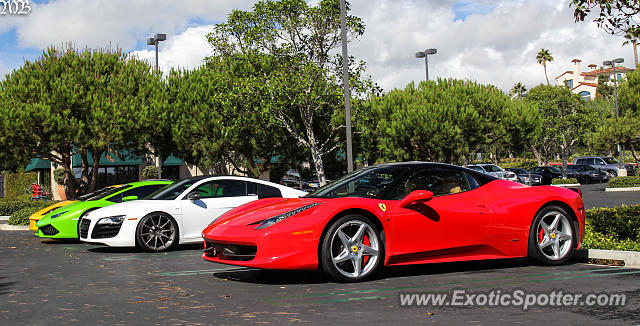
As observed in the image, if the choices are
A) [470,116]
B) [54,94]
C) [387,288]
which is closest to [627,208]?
[387,288]

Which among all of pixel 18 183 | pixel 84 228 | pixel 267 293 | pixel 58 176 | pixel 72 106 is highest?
pixel 72 106

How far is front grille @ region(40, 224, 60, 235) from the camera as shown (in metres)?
12.7

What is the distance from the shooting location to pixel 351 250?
673cm

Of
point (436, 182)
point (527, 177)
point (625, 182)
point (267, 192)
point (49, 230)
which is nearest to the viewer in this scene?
point (436, 182)

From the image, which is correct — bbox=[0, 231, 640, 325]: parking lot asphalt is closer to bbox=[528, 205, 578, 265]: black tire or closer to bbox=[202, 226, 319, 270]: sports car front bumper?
bbox=[528, 205, 578, 265]: black tire

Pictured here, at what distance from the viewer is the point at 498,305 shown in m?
5.41

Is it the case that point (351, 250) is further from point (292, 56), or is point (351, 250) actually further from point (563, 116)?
point (563, 116)

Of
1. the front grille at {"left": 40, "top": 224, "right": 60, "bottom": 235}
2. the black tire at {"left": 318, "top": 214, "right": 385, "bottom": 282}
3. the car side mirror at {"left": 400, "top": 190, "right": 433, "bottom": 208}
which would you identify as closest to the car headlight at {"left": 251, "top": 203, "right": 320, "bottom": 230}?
the black tire at {"left": 318, "top": 214, "right": 385, "bottom": 282}

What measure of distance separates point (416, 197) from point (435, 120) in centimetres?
2775

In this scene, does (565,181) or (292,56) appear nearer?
(292,56)

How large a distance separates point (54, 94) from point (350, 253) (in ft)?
61.6

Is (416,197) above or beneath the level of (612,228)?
above

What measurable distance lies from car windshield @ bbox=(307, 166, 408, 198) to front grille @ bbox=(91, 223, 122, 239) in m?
4.47

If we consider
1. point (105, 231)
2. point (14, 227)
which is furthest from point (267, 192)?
point (14, 227)
